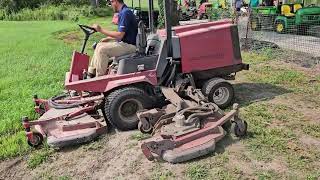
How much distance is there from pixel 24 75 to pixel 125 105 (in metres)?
4.29

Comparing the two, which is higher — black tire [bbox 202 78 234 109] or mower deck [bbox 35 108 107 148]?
black tire [bbox 202 78 234 109]

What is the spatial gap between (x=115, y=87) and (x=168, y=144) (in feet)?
4.30

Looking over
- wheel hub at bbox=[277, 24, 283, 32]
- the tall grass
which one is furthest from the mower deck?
the tall grass

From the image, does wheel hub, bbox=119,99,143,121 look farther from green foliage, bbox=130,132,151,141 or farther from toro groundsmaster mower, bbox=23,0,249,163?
green foliage, bbox=130,132,151,141

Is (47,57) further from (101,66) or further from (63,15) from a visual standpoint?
(63,15)

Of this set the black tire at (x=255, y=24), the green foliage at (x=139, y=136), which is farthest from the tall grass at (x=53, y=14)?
the green foliage at (x=139, y=136)

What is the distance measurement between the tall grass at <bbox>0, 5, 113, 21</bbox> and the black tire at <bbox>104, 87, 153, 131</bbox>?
19.2 metres

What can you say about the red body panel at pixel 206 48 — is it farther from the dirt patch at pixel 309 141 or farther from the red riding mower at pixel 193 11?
the red riding mower at pixel 193 11

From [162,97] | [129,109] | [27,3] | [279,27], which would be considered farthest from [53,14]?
[129,109]

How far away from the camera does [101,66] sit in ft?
19.0

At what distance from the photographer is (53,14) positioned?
25.0 meters

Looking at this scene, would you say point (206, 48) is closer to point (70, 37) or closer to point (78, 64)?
point (78, 64)

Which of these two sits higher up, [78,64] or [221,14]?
[221,14]

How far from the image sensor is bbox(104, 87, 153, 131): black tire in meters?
5.39
